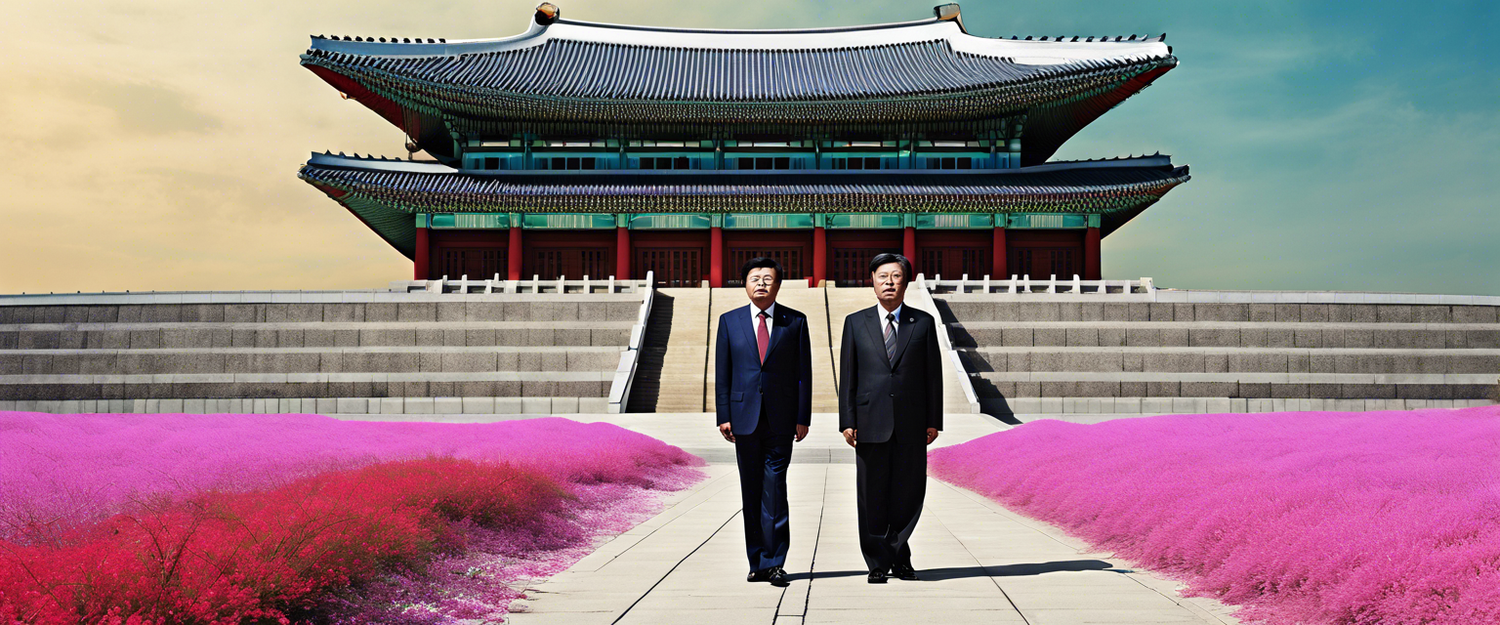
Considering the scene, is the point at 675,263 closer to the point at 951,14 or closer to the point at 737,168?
the point at 737,168

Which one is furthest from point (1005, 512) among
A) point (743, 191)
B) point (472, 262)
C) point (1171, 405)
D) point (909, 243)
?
point (472, 262)

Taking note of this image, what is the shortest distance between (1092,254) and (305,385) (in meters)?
24.7

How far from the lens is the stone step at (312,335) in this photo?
21953mm

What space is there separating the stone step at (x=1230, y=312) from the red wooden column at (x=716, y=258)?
11.1m

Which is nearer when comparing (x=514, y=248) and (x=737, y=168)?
(x=514, y=248)

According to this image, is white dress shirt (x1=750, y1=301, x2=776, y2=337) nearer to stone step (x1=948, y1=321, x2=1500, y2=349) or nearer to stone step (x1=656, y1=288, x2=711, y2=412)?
stone step (x1=656, y1=288, x2=711, y2=412)

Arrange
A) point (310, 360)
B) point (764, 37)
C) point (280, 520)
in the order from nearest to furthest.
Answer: point (280, 520)
point (310, 360)
point (764, 37)

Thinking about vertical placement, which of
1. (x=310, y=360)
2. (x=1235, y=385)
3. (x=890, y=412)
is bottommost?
(x=1235, y=385)

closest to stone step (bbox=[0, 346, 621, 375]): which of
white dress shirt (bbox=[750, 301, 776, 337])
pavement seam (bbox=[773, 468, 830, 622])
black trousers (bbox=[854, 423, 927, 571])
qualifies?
pavement seam (bbox=[773, 468, 830, 622])

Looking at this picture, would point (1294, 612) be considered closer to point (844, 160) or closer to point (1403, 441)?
point (1403, 441)

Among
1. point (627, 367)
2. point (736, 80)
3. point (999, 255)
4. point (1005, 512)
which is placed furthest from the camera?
point (736, 80)

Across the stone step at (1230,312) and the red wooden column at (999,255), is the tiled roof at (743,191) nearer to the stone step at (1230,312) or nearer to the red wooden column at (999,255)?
the red wooden column at (999,255)

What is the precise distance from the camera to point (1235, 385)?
20734 millimetres

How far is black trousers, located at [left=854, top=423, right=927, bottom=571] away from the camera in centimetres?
543
